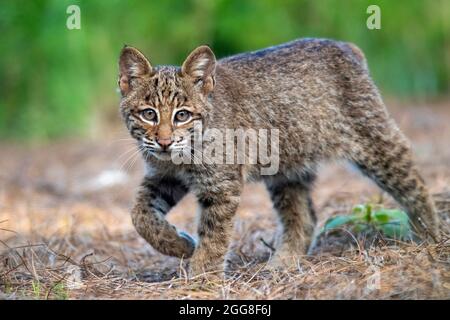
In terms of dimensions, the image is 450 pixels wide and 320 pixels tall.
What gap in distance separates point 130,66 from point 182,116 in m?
0.55

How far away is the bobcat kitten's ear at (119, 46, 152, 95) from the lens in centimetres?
526

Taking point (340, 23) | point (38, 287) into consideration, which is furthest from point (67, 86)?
point (38, 287)

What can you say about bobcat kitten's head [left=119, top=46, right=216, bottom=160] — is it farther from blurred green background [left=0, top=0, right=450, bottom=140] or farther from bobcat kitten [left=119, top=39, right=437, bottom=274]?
blurred green background [left=0, top=0, right=450, bottom=140]

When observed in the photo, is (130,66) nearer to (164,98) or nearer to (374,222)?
(164,98)

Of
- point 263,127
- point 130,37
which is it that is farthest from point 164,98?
point 130,37

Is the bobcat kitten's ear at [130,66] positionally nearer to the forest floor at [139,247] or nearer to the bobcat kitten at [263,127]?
the bobcat kitten at [263,127]

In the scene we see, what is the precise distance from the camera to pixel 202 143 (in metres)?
5.28

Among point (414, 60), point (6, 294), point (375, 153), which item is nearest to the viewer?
point (6, 294)

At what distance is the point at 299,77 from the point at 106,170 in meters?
5.13

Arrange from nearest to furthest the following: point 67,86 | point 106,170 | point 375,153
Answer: point 375,153 → point 106,170 → point 67,86

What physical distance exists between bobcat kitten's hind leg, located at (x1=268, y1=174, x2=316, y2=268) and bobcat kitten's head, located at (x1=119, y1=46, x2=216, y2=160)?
1280 mm

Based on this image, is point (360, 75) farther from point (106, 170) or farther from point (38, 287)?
point (106, 170)

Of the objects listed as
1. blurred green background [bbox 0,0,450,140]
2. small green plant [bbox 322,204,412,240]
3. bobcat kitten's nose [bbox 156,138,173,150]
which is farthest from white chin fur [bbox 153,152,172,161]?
blurred green background [bbox 0,0,450,140]

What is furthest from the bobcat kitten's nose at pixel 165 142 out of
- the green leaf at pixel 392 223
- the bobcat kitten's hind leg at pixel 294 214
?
the green leaf at pixel 392 223
